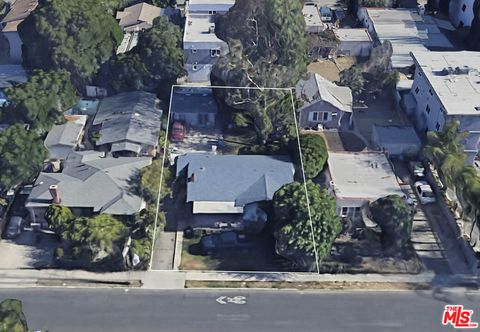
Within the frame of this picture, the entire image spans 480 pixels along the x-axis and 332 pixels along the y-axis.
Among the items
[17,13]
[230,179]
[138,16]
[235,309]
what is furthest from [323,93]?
[17,13]

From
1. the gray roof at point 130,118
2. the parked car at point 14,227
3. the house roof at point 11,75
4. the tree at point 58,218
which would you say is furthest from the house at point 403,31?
the parked car at point 14,227

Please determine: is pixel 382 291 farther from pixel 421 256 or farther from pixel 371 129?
pixel 371 129

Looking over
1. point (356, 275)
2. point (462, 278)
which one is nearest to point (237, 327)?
point (356, 275)

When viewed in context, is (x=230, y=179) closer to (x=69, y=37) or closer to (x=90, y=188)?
(x=90, y=188)

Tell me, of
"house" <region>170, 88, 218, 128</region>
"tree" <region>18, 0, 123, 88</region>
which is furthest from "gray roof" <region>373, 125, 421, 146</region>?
"tree" <region>18, 0, 123, 88</region>

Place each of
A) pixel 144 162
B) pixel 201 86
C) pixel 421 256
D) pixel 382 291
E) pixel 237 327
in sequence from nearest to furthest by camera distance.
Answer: pixel 237 327
pixel 382 291
pixel 421 256
pixel 144 162
pixel 201 86

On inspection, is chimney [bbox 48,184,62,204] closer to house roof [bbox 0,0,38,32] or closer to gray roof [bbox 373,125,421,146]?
gray roof [bbox 373,125,421,146]

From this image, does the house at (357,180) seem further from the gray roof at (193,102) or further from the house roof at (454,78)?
the gray roof at (193,102)
